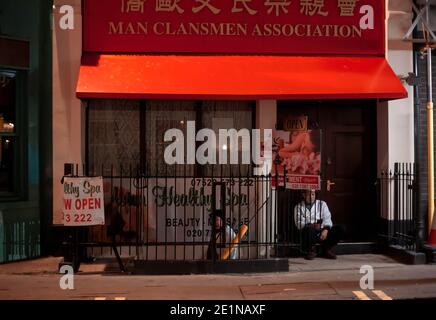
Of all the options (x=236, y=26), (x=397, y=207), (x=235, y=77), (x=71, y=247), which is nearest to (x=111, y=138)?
(x=71, y=247)

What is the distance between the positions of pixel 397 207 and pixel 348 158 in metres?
1.24

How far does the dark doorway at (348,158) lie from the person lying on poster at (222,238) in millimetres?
2166

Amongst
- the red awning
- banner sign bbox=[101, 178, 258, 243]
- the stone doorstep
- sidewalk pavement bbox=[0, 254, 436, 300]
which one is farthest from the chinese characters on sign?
sidewalk pavement bbox=[0, 254, 436, 300]

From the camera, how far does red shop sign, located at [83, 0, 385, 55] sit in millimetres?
10430

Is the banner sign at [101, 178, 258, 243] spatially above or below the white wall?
below

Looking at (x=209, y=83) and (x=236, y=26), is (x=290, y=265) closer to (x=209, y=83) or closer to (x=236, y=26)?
(x=209, y=83)

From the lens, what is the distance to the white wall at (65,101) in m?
10.4

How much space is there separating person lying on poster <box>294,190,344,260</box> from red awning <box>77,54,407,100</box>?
1820mm

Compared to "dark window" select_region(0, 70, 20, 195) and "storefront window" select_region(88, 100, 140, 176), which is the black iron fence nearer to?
"storefront window" select_region(88, 100, 140, 176)

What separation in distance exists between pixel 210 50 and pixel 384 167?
362cm

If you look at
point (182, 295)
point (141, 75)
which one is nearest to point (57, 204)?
point (141, 75)

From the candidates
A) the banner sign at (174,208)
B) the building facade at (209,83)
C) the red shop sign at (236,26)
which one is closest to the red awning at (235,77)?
the building facade at (209,83)

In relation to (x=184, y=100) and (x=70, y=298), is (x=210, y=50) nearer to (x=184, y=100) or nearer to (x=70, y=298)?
(x=184, y=100)

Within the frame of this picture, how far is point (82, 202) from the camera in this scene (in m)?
9.11
